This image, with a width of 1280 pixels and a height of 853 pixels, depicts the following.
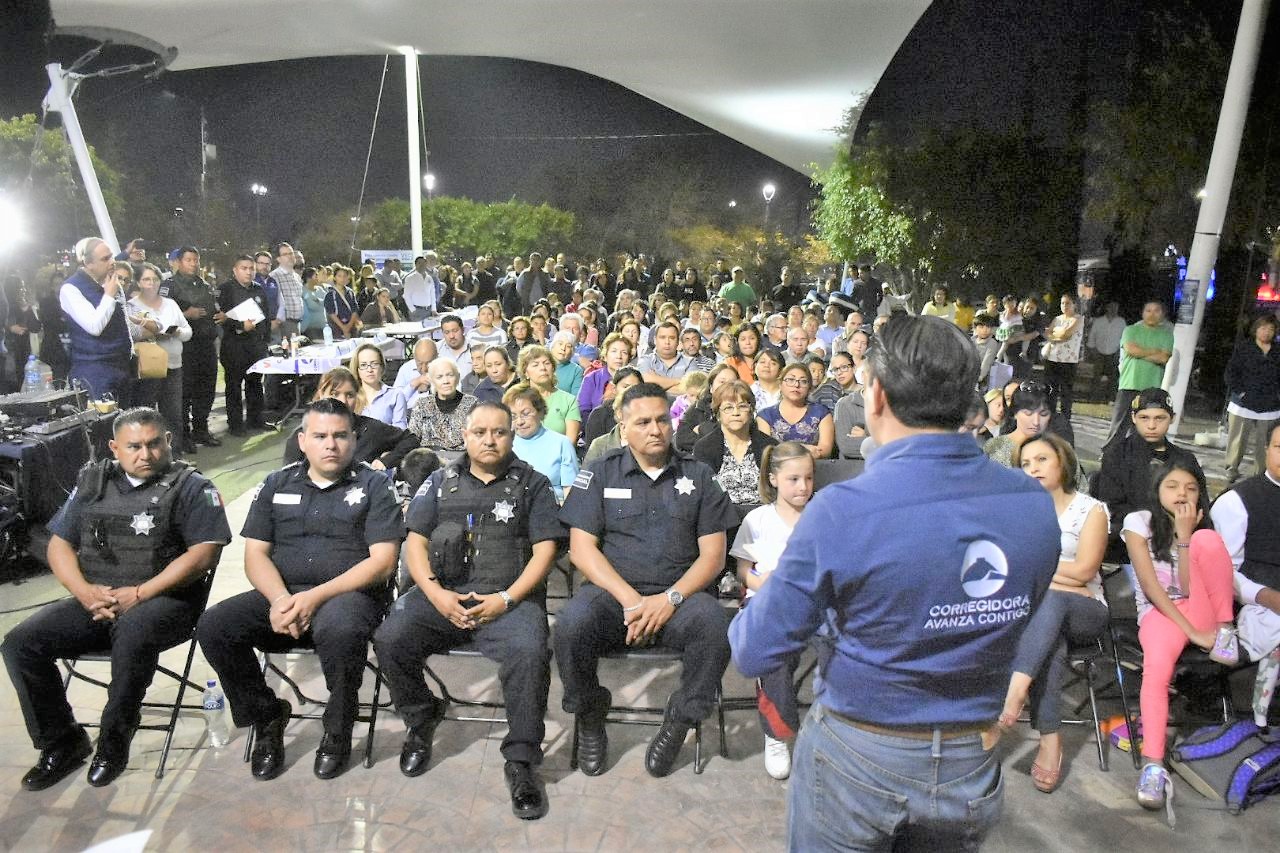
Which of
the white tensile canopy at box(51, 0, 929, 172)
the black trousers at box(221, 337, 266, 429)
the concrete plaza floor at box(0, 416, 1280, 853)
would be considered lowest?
the concrete plaza floor at box(0, 416, 1280, 853)

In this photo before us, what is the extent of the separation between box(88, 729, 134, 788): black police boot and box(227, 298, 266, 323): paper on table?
5.93 m

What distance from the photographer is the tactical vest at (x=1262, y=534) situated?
3.40 m

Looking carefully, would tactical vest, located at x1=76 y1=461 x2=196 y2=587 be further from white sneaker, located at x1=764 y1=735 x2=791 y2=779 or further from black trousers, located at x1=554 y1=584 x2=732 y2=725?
white sneaker, located at x1=764 y1=735 x2=791 y2=779

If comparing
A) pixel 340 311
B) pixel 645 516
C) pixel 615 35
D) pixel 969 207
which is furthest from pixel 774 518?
pixel 615 35

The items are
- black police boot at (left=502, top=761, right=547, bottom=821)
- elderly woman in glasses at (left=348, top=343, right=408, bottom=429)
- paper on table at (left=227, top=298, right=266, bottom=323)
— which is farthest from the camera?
paper on table at (left=227, top=298, right=266, bottom=323)

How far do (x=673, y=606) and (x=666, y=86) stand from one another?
64.0 feet

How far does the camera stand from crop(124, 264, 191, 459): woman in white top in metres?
6.96

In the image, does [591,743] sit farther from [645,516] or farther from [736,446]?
[736,446]

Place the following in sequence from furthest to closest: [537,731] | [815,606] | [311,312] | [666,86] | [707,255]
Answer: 1. [707,255]
2. [666,86]
3. [311,312]
4. [537,731]
5. [815,606]

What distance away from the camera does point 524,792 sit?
300 cm

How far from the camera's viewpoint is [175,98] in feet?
87.6

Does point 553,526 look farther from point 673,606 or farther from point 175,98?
point 175,98

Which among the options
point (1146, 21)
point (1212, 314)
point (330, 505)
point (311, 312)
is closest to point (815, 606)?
point (330, 505)

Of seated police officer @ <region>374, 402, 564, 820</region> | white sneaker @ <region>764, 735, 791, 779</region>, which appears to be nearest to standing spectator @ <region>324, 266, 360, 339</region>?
seated police officer @ <region>374, 402, 564, 820</region>
